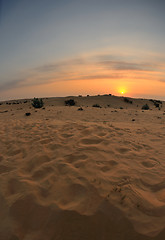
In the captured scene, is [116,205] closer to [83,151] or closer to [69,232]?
[69,232]

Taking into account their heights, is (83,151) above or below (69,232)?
above

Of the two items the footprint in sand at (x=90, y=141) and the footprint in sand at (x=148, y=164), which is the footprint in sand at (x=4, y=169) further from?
the footprint in sand at (x=148, y=164)

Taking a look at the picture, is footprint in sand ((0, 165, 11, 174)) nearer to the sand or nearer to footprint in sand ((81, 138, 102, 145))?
the sand

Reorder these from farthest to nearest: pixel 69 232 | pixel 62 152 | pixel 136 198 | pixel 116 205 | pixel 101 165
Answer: pixel 62 152 → pixel 101 165 → pixel 136 198 → pixel 116 205 → pixel 69 232

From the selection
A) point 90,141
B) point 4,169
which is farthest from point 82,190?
point 90,141

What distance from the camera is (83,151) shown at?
4750 mm

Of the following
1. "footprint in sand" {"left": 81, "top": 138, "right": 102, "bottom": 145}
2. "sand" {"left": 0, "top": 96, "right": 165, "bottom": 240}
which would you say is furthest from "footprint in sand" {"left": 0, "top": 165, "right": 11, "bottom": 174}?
"footprint in sand" {"left": 81, "top": 138, "right": 102, "bottom": 145}

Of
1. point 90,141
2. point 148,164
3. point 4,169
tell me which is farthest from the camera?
point 90,141

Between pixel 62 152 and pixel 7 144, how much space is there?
2.53 m

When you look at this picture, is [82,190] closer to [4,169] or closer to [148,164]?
[148,164]

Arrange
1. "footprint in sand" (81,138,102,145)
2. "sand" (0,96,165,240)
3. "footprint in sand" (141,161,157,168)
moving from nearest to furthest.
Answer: "sand" (0,96,165,240) < "footprint in sand" (141,161,157,168) < "footprint in sand" (81,138,102,145)

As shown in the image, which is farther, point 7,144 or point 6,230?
point 7,144

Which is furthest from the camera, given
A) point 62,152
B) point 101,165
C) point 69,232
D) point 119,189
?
point 62,152

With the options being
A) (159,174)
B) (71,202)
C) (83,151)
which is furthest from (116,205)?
(83,151)
